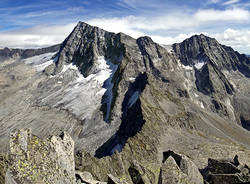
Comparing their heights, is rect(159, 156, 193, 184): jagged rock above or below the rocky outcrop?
above

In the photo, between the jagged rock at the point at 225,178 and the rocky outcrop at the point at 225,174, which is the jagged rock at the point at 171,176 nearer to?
the rocky outcrop at the point at 225,174

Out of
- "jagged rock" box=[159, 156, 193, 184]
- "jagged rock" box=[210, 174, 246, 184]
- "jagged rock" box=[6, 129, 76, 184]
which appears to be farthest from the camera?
"jagged rock" box=[210, 174, 246, 184]

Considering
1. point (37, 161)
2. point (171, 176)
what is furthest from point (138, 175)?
point (37, 161)

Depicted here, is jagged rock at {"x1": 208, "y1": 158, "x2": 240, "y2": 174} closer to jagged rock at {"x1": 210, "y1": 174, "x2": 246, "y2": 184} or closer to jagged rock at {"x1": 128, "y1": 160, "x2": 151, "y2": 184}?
jagged rock at {"x1": 210, "y1": 174, "x2": 246, "y2": 184}

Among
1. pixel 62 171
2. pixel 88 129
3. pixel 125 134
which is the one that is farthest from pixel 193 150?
pixel 88 129

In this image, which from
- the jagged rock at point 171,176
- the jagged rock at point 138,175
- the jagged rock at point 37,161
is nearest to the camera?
the jagged rock at point 37,161

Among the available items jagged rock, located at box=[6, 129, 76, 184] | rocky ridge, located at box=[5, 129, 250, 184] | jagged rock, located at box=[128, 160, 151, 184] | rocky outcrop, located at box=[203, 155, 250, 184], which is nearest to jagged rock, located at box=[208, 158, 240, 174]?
rocky outcrop, located at box=[203, 155, 250, 184]

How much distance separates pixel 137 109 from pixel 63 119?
90.3 m

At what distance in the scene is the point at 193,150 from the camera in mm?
83250

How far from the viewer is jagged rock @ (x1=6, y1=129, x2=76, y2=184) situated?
11191 mm

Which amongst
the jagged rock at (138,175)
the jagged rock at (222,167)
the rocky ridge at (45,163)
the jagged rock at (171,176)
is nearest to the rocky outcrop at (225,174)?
the jagged rock at (222,167)

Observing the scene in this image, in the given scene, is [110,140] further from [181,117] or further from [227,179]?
[227,179]

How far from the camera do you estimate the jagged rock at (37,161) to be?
441 inches

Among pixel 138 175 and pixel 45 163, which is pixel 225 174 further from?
pixel 45 163
